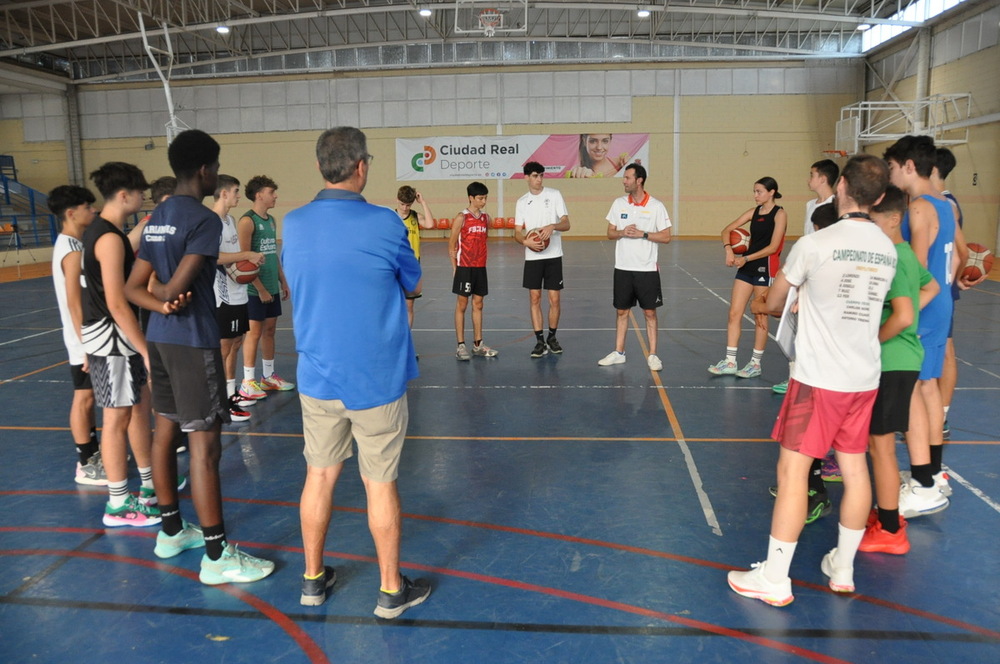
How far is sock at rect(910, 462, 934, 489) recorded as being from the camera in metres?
3.93

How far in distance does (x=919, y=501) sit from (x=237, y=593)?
3610mm

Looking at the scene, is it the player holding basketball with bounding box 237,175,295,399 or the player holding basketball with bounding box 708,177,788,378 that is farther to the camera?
the player holding basketball with bounding box 708,177,788,378

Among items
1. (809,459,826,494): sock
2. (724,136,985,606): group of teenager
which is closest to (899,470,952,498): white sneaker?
(809,459,826,494): sock

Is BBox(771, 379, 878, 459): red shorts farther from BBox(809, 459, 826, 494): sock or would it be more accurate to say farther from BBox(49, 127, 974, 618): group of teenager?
BBox(809, 459, 826, 494): sock

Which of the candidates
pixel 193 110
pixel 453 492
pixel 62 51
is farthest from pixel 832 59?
pixel 62 51

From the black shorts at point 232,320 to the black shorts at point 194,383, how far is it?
8.19 ft

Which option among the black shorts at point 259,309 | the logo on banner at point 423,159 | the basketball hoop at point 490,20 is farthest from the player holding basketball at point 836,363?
the logo on banner at point 423,159

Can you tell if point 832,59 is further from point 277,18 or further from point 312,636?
point 312,636

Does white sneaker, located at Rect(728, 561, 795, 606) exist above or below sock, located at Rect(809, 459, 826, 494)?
below

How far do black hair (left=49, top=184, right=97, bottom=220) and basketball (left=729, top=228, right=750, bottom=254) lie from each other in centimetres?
528

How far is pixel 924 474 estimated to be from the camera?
3.94 metres

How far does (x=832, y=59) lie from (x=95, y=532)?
1086 inches

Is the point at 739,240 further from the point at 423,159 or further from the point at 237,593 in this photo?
the point at 423,159

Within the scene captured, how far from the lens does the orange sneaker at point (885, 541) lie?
11.6 feet
